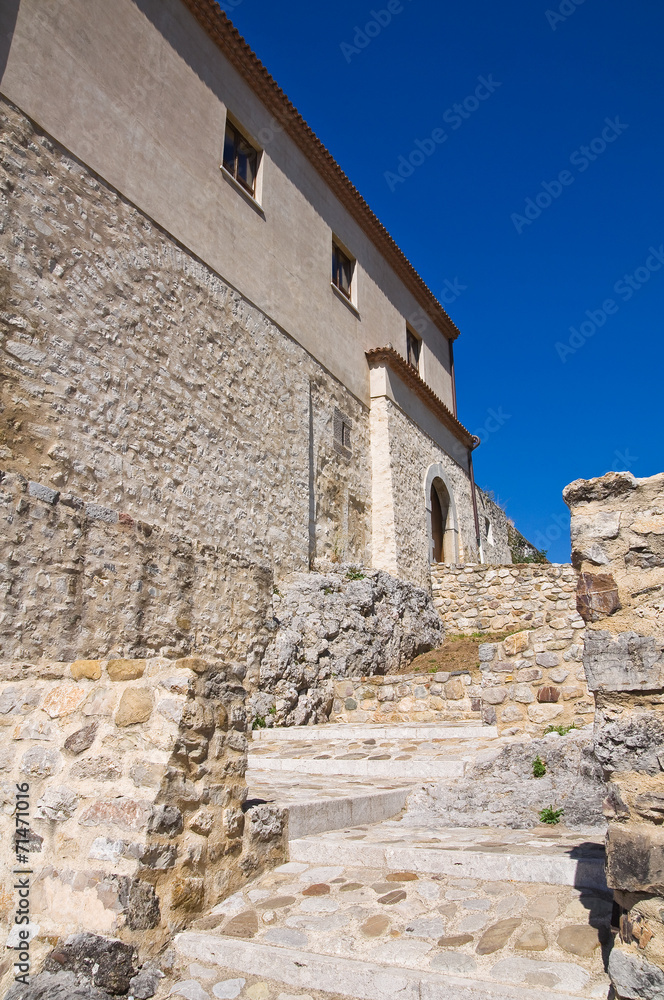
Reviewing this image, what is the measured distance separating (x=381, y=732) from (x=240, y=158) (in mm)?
8803

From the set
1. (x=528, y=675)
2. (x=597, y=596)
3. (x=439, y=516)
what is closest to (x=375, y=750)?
(x=528, y=675)

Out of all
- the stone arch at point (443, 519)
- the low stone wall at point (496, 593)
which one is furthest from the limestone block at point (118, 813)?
the stone arch at point (443, 519)

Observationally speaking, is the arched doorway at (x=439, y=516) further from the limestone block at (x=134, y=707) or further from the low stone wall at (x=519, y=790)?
the limestone block at (x=134, y=707)

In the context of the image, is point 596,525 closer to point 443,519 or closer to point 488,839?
point 488,839

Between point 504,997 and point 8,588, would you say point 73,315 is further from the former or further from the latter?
point 504,997

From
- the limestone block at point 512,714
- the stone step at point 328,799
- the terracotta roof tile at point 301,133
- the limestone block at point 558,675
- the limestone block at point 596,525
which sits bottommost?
the stone step at point 328,799

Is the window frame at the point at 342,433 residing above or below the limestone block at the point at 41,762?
above

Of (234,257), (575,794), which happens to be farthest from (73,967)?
(234,257)

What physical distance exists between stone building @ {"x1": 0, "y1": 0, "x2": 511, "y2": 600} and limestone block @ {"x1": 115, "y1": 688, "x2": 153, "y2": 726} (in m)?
3.46

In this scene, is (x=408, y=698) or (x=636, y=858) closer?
(x=636, y=858)

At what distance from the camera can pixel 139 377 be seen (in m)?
7.98

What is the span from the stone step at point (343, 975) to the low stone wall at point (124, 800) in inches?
9.3

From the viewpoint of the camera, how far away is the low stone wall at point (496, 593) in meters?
12.2

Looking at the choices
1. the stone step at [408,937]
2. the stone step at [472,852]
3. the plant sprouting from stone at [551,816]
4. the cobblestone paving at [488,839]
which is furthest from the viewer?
the plant sprouting from stone at [551,816]
